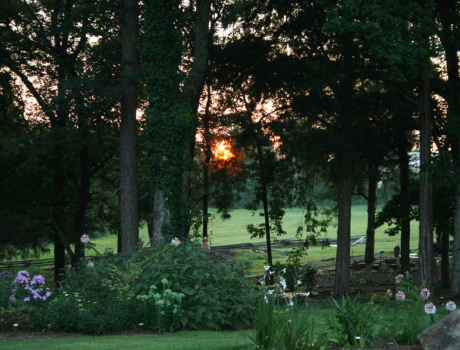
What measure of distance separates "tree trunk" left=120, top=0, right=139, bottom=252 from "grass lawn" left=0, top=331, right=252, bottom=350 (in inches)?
379

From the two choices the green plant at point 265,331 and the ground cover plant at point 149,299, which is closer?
the green plant at point 265,331

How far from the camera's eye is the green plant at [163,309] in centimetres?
651

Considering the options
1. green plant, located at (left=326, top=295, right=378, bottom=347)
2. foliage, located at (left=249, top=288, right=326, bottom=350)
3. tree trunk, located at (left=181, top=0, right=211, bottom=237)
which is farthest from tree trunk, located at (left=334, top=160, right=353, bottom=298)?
foliage, located at (left=249, top=288, right=326, bottom=350)

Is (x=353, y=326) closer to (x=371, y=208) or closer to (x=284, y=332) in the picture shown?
(x=284, y=332)

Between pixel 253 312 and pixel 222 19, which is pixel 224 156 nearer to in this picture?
pixel 222 19

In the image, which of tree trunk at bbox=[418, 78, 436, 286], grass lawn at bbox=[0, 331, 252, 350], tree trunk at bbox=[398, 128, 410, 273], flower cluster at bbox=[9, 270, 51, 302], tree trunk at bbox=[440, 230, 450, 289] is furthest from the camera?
tree trunk at bbox=[440, 230, 450, 289]

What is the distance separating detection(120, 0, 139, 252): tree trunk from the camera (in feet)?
51.7

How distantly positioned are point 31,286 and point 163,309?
6.74ft

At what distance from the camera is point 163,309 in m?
6.59

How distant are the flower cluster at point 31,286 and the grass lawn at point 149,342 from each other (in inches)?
36.4

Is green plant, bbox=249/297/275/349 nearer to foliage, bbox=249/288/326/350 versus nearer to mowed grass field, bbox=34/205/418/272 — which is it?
foliage, bbox=249/288/326/350

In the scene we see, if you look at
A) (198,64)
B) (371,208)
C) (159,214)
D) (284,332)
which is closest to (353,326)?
(284,332)

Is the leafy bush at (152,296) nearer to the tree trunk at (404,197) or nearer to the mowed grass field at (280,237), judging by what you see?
the tree trunk at (404,197)

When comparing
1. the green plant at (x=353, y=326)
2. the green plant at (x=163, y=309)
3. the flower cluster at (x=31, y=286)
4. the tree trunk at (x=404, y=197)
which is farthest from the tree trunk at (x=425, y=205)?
the flower cluster at (x=31, y=286)
